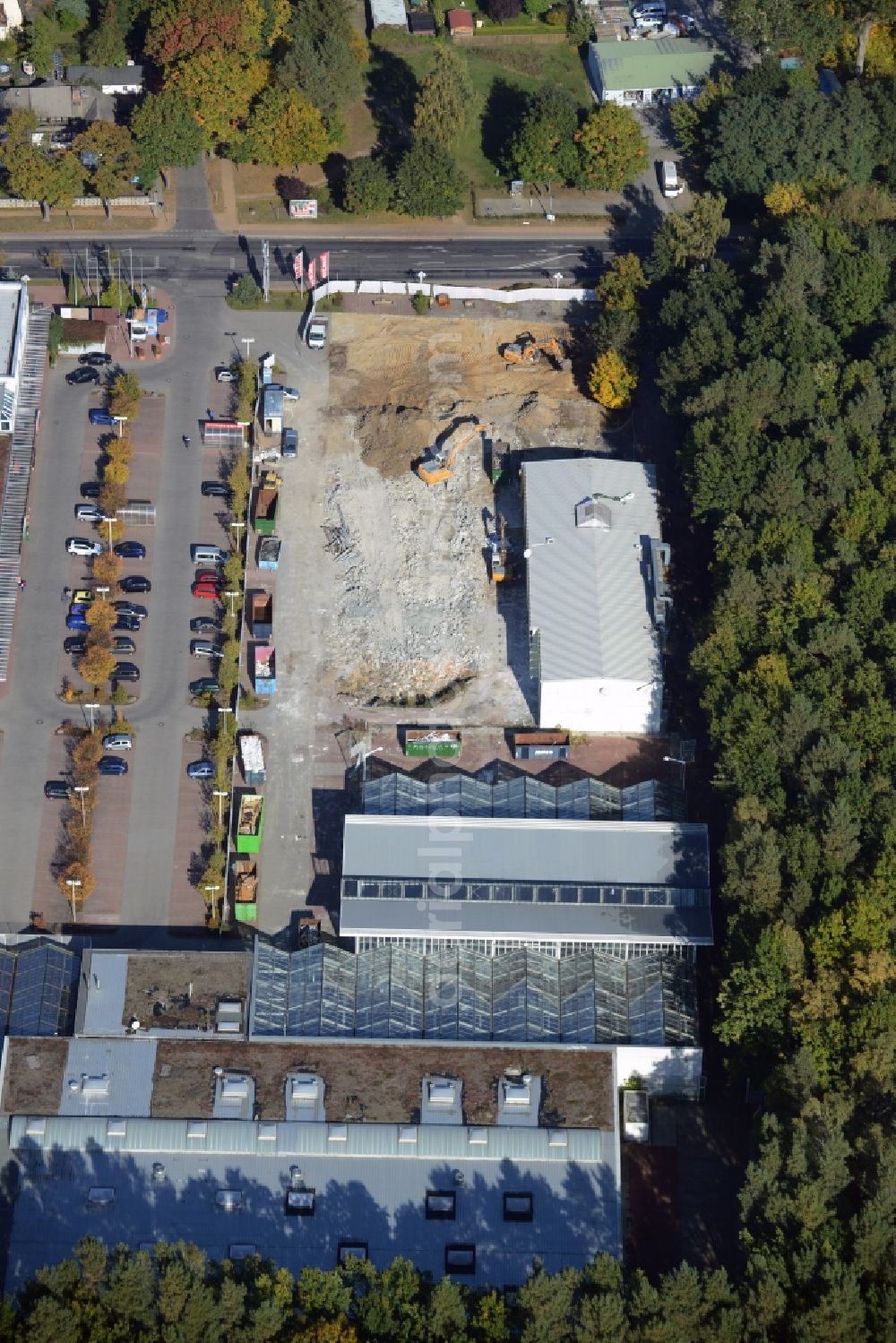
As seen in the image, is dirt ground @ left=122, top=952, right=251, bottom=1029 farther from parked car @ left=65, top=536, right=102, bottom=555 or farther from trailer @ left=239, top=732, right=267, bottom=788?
parked car @ left=65, top=536, right=102, bottom=555

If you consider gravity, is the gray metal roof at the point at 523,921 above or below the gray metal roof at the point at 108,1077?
above

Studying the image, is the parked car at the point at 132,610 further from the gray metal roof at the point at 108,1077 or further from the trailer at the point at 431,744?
the gray metal roof at the point at 108,1077

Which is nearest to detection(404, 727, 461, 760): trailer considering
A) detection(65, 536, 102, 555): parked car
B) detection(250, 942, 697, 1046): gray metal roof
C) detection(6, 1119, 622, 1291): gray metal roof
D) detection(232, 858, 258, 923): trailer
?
detection(232, 858, 258, 923): trailer

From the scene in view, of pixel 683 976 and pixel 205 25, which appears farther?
pixel 205 25

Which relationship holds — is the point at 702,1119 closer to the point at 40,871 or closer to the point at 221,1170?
the point at 221,1170

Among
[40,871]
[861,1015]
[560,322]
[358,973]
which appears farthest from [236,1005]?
[560,322]

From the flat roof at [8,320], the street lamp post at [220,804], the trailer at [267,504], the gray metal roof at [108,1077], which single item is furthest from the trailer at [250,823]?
the flat roof at [8,320]
